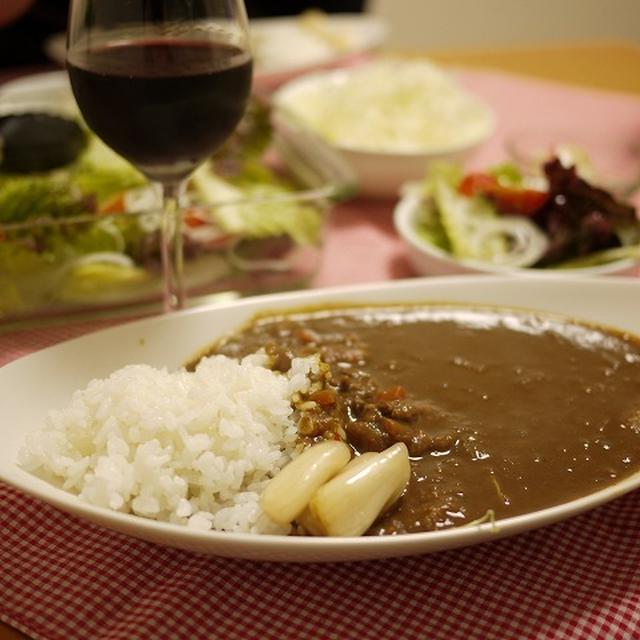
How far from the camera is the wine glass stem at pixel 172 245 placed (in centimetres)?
184

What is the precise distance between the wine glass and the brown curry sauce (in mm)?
389

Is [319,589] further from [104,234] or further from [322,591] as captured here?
[104,234]

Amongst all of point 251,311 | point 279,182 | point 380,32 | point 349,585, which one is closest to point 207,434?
point 349,585

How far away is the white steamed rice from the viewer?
1235 millimetres

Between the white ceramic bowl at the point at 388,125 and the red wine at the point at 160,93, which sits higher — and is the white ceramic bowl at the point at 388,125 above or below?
below

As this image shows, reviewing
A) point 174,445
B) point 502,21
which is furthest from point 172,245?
point 502,21

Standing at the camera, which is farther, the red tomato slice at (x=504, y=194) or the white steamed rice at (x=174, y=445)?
the red tomato slice at (x=504, y=194)

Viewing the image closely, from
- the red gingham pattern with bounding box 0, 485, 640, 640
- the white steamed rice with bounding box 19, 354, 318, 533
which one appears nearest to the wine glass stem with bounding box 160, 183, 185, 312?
the white steamed rice with bounding box 19, 354, 318, 533

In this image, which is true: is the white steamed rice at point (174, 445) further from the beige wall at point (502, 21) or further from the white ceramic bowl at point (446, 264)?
the beige wall at point (502, 21)

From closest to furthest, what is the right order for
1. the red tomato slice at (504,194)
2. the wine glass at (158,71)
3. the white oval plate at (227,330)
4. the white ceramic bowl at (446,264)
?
the white oval plate at (227,330) → the wine glass at (158,71) → the white ceramic bowl at (446,264) → the red tomato slice at (504,194)

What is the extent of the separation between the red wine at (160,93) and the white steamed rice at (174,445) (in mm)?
501

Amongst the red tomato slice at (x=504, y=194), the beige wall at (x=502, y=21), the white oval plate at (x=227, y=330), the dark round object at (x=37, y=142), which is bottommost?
the beige wall at (x=502, y=21)

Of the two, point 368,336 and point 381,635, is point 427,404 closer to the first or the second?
point 368,336

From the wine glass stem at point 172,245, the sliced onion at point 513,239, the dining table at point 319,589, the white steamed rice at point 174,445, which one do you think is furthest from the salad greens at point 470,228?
the white steamed rice at point 174,445
